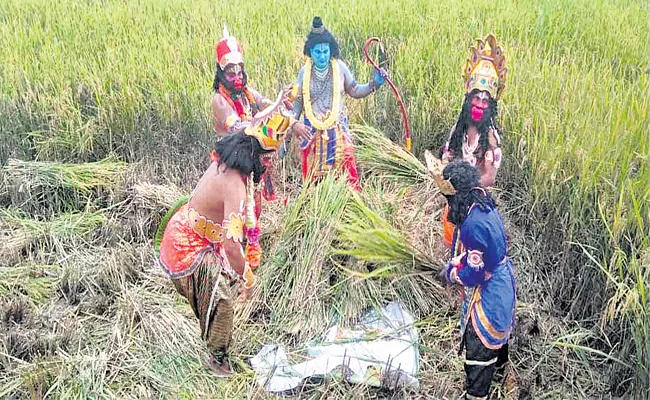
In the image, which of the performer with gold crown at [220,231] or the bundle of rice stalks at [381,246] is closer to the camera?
the performer with gold crown at [220,231]

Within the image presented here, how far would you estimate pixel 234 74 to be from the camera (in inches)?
120

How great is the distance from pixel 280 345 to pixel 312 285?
0.31 m

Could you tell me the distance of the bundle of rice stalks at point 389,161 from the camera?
3498 millimetres

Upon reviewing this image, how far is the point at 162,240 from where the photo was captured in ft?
8.46

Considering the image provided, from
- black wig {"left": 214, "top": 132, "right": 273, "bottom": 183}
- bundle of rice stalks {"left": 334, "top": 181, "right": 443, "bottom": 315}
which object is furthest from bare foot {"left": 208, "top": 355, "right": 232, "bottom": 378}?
black wig {"left": 214, "top": 132, "right": 273, "bottom": 183}

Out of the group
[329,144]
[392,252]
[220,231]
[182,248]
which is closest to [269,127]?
[220,231]

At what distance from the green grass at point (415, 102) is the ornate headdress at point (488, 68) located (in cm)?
50

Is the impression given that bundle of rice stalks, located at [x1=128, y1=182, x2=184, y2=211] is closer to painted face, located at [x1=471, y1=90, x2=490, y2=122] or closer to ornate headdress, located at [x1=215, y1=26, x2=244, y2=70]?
ornate headdress, located at [x1=215, y1=26, x2=244, y2=70]

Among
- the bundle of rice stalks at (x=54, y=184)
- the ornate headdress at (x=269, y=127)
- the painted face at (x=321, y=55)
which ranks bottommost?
the bundle of rice stalks at (x=54, y=184)

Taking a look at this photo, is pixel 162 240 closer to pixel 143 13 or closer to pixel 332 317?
pixel 332 317

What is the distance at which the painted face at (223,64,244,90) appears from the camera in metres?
3.03

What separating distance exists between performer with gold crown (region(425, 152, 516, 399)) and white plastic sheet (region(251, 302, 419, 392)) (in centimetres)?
38

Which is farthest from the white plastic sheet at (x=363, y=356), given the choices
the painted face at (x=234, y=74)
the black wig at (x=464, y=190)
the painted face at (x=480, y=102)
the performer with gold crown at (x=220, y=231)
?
the painted face at (x=234, y=74)

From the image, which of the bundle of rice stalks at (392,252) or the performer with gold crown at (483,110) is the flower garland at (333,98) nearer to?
the bundle of rice stalks at (392,252)
